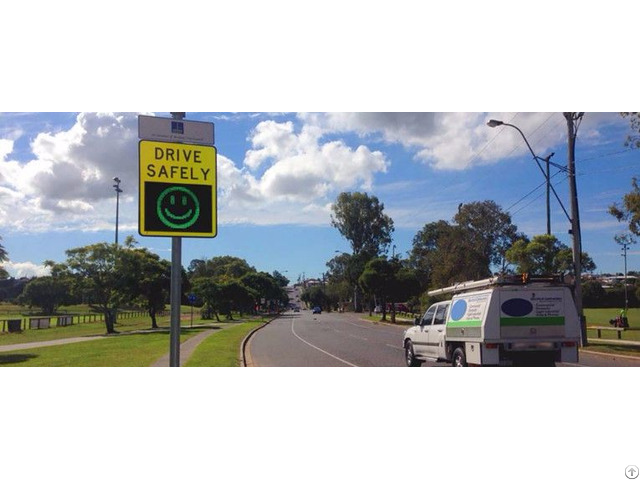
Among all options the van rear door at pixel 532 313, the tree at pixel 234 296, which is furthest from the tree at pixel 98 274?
the van rear door at pixel 532 313

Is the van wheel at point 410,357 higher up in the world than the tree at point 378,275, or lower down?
lower down

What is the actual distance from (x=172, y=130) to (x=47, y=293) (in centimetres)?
3001

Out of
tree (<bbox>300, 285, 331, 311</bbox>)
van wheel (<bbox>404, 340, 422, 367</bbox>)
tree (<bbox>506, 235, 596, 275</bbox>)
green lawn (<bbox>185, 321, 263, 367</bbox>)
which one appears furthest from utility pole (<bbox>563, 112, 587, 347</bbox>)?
tree (<bbox>300, 285, 331, 311</bbox>)

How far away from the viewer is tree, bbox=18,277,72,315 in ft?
98.1

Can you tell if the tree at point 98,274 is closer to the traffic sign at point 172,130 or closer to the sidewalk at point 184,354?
the sidewalk at point 184,354

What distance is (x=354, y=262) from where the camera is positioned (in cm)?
3806

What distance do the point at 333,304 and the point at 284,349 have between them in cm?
5237

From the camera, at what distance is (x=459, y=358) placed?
41.5 ft

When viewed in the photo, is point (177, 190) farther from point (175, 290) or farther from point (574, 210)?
point (574, 210)

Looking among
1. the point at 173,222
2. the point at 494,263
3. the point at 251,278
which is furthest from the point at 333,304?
the point at 173,222

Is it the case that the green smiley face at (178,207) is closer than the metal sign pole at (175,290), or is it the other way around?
the metal sign pole at (175,290)

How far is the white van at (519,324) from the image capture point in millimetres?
11688

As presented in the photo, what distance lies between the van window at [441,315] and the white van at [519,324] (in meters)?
1.00

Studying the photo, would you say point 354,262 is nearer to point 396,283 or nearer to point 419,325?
Answer: point 396,283
